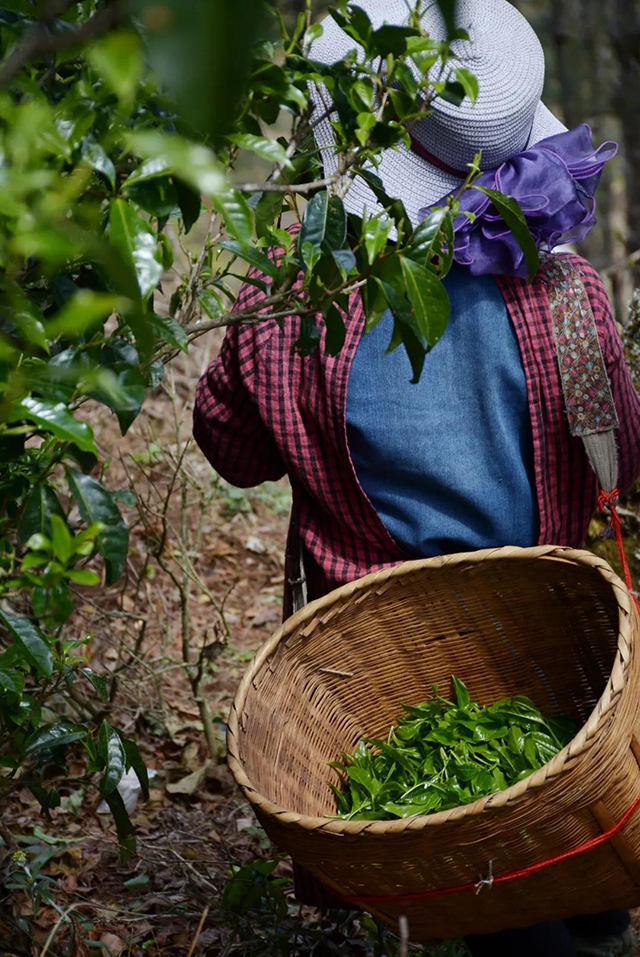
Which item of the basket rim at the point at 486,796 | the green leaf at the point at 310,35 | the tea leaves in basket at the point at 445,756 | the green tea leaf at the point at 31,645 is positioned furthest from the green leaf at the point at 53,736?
the green leaf at the point at 310,35

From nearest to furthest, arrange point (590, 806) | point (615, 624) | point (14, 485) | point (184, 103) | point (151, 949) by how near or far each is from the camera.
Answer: point (184, 103), point (14, 485), point (590, 806), point (615, 624), point (151, 949)

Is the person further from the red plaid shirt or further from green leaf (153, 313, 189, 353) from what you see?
green leaf (153, 313, 189, 353)

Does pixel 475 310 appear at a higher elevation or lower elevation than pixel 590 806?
higher

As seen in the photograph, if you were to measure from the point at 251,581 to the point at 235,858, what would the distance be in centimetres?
176

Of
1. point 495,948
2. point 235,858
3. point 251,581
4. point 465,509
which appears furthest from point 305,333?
point 251,581

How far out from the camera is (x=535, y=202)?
1848 mm

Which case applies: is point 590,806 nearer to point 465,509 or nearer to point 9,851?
point 465,509

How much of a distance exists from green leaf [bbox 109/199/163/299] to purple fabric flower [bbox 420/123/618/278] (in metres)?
0.99

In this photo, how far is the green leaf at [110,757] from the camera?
177 cm

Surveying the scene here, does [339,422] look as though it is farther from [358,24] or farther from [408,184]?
[358,24]

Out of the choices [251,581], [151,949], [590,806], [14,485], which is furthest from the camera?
[251,581]

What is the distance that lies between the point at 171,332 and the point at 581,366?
990mm

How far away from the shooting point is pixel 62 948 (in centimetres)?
229

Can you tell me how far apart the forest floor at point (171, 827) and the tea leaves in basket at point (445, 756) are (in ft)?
1.50
